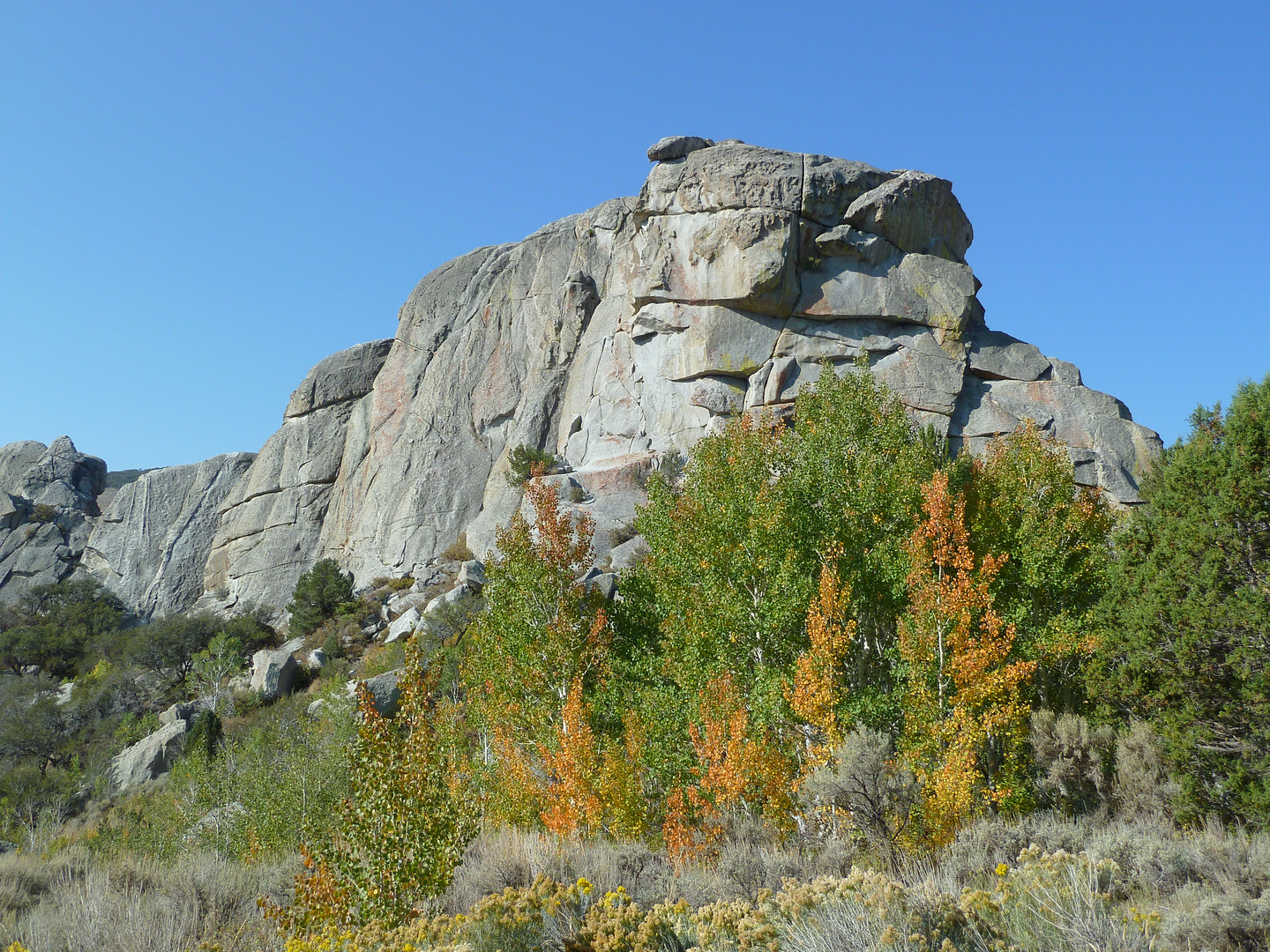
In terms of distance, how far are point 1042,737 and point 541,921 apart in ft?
38.8

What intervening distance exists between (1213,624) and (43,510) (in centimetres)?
7400

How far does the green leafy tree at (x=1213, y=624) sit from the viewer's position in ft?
39.2

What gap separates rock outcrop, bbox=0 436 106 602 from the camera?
58.6 meters

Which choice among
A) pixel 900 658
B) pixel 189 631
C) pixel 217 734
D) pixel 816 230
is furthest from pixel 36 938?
pixel 189 631

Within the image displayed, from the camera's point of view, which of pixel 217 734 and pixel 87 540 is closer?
pixel 217 734

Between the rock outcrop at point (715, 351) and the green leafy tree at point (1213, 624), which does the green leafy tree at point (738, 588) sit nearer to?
the green leafy tree at point (1213, 624)

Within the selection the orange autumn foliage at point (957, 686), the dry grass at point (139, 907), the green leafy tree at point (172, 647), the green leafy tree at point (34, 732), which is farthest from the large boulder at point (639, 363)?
the dry grass at point (139, 907)

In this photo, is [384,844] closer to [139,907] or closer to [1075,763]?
[139,907]

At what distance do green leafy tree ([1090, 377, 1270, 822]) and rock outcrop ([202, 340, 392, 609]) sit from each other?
48.8 m

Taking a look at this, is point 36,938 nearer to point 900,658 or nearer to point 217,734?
point 900,658

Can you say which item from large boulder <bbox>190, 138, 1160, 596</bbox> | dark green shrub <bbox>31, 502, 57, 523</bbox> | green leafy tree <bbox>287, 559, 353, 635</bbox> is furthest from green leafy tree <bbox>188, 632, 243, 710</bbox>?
dark green shrub <bbox>31, 502, 57, 523</bbox>

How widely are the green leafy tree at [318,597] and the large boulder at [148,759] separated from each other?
10424mm

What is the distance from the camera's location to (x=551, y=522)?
68.6ft

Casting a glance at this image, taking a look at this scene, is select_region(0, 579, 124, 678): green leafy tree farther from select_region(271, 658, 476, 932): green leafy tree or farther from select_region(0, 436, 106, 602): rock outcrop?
select_region(271, 658, 476, 932): green leafy tree
